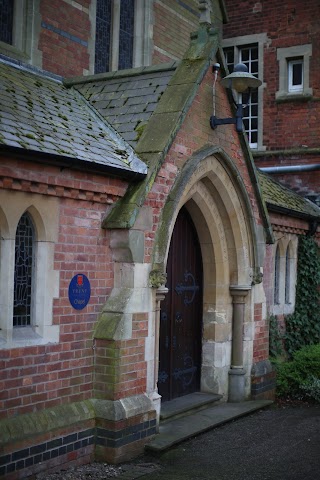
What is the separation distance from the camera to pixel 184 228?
31.2ft

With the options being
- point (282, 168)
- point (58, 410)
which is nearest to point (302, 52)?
point (282, 168)

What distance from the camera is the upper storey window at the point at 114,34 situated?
10.9m

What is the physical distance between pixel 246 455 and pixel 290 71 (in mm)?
9981

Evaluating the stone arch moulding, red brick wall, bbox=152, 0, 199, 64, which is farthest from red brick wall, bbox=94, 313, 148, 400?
red brick wall, bbox=152, 0, 199, 64

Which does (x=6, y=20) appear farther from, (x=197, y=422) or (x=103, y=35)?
(x=197, y=422)

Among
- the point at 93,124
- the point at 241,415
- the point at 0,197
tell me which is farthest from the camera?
the point at 241,415

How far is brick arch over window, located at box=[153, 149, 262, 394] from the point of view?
9336mm

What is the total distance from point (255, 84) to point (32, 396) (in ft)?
15.8

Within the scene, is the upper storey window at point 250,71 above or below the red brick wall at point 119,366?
above

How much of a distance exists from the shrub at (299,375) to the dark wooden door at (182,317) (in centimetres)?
182

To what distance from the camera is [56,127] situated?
7.02m

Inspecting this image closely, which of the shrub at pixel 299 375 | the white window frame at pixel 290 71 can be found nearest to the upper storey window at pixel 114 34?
the white window frame at pixel 290 71

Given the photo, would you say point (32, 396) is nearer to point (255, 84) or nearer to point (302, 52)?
point (255, 84)

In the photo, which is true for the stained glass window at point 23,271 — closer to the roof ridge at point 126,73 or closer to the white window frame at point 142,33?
the roof ridge at point 126,73
